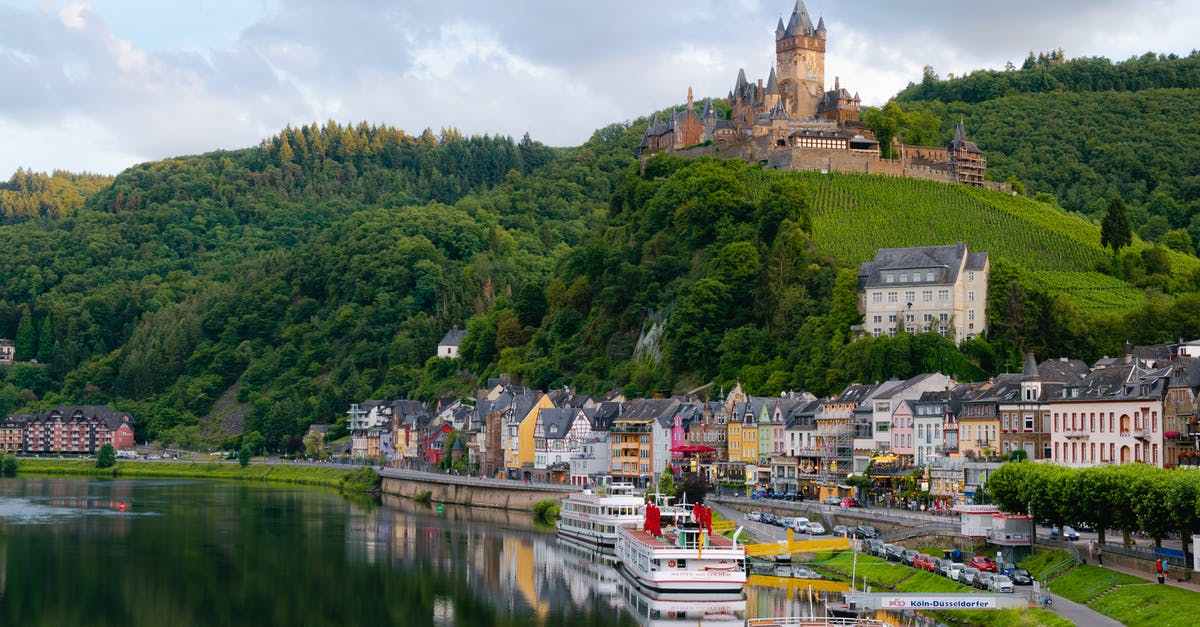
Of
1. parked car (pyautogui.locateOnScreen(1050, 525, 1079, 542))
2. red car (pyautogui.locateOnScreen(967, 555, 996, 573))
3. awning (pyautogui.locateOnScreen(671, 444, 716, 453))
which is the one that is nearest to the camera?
red car (pyautogui.locateOnScreen(967, 555, 996, 573))

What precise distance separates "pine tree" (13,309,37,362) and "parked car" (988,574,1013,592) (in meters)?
171

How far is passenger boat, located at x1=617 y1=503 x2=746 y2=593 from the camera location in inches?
2254

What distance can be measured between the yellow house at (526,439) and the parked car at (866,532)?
146ft

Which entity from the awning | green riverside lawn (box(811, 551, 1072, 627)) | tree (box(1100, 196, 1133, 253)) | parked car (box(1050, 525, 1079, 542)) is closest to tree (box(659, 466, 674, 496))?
the awning

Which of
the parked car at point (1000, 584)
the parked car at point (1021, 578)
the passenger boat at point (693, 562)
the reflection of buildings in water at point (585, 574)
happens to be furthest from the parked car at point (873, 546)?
the parked car at point (1000, 584)

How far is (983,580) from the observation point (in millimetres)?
49156

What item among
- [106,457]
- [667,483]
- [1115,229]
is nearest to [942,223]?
[1115,229]

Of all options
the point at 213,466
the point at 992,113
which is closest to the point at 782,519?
the point at 213,466

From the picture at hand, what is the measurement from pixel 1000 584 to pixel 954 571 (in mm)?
4071

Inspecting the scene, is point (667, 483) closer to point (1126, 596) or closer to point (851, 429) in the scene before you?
point (851, 429)

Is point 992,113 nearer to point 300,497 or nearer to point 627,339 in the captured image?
point 627,339

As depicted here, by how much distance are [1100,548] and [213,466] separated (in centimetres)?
10663

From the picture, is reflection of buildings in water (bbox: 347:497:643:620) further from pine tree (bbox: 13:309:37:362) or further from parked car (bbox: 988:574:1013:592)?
pine tree (bbox: 13:309:37:362)

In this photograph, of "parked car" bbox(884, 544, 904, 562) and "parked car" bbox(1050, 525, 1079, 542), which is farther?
"parked car" bbox(884, 544, 904, 562)
